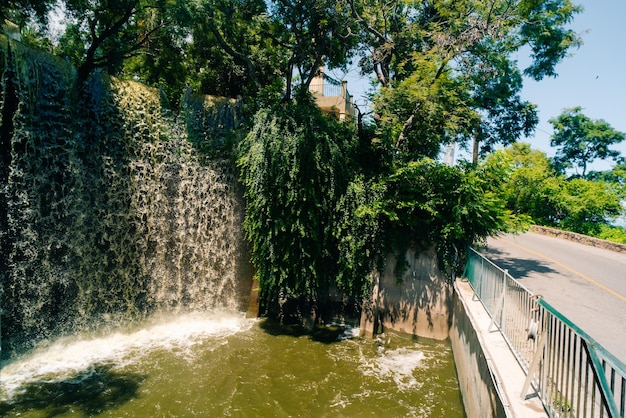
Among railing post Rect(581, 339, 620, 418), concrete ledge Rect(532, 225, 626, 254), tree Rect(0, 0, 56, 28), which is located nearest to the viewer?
railing post Rect(581, 339, 620, 418)

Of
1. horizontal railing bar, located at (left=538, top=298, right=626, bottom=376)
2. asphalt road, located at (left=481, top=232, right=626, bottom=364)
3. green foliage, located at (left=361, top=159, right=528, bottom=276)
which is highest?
green foliage, located at (left=361, top=159, right=528, bottom=276)

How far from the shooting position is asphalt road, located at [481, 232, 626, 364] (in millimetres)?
7805

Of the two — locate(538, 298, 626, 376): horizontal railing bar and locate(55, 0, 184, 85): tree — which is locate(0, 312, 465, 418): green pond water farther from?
locate(55, 0, 184, 85): tree

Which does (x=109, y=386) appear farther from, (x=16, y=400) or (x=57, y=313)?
(x=57, y=313)

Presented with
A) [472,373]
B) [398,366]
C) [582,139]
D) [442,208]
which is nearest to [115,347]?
[398,366]

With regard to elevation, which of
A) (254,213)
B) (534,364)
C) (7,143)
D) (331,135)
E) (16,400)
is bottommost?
(16,400)

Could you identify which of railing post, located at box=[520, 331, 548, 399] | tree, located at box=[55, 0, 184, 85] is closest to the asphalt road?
railing post, located at box=[520, 331, 548, 399]

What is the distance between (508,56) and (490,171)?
10325mm

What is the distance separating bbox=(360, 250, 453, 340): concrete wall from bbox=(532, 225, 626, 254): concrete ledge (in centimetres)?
1134

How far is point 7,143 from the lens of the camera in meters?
9.79

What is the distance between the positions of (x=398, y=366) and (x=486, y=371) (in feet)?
14.5

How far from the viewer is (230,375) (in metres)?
8.81

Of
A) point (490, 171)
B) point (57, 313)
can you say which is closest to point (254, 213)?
point (57, 313)

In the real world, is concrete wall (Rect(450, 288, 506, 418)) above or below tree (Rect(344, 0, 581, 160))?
below
